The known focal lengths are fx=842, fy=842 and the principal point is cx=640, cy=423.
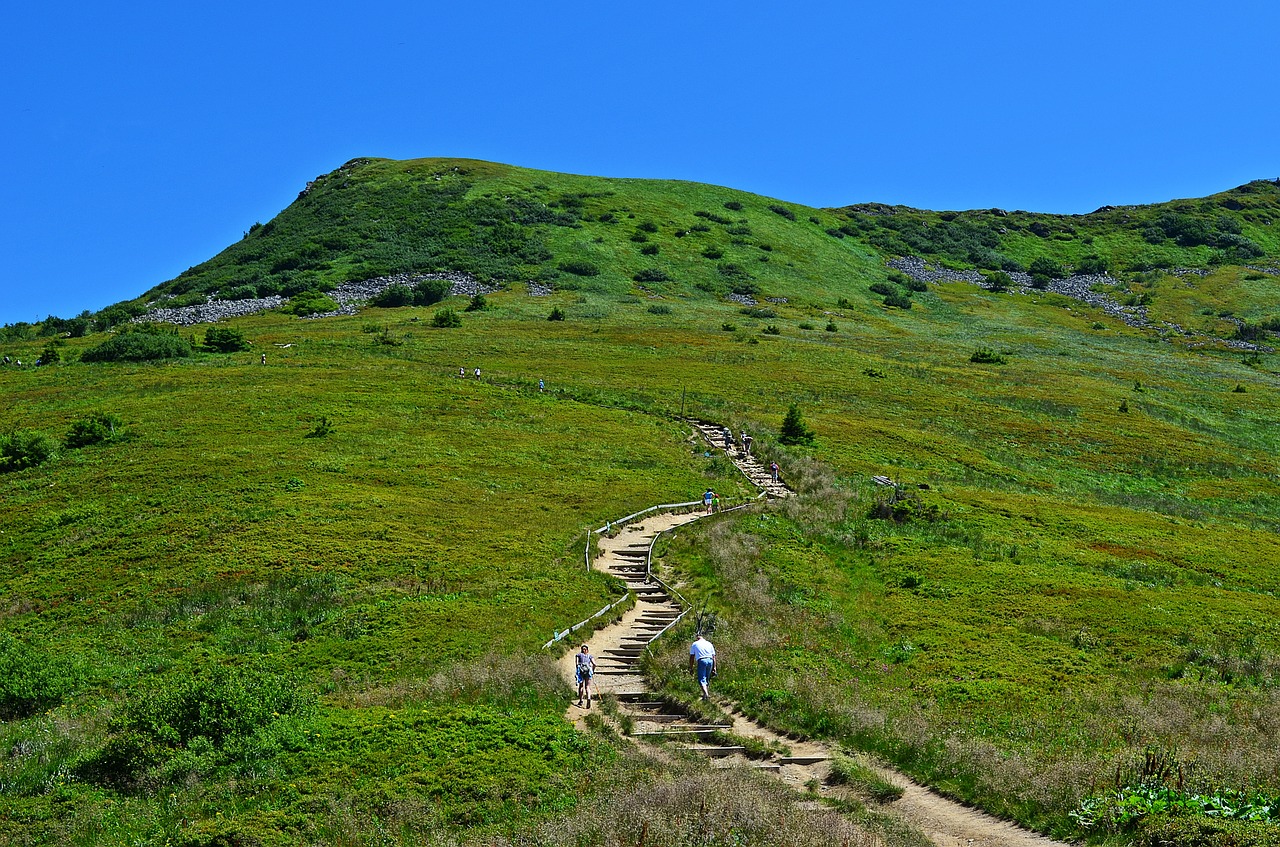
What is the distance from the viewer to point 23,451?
48.6 meters

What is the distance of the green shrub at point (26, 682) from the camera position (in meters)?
22.4

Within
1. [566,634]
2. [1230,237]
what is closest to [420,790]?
[566,634]

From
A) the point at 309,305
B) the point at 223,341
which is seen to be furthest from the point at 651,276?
the point at 223,341

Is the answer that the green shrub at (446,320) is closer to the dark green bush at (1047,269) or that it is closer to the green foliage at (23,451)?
the green foliage at (23,451)

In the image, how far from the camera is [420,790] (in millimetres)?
16500

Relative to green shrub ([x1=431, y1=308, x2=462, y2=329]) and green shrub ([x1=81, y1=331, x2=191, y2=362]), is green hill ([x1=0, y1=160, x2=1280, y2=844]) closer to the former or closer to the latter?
green shrub ([x1=81, y1=331, x2=191, y2=362])

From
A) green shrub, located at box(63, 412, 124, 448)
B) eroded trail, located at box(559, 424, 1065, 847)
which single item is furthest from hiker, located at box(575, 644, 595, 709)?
green shrub, located at box(63, 412, 124, 448)

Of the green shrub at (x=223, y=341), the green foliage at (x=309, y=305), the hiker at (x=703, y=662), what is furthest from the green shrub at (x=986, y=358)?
the hiker at (x=703, y=662)

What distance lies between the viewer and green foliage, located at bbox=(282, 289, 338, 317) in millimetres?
113981

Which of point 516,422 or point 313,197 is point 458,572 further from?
point 313,197

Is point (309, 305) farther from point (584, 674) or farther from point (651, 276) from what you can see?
point (584, 674)

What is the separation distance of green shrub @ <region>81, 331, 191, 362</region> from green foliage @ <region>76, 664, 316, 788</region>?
68.5 m

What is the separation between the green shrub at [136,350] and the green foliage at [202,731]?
68493 mm

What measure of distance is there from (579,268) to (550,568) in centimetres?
10893
